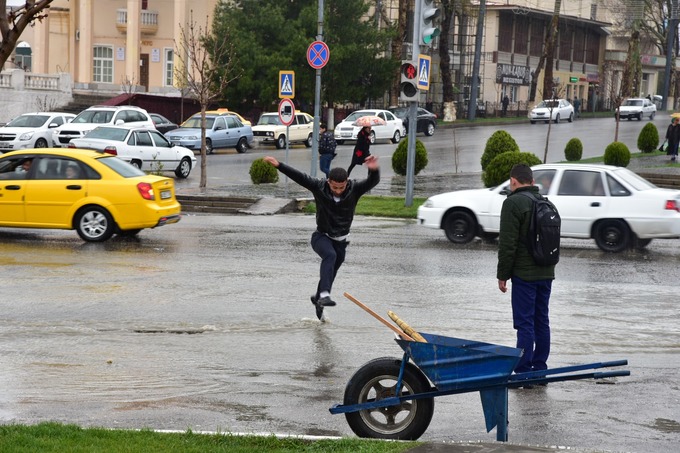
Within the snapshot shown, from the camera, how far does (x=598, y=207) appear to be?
17.7 m

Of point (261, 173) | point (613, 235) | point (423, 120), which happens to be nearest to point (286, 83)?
point (261, 173)

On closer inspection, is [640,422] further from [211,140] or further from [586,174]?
[211,140]

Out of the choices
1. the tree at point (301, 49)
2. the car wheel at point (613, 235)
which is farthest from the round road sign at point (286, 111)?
the tree at point (301, 49)

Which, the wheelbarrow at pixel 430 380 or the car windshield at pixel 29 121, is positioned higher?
the car windshield at pixel 29 121

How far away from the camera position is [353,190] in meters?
10.9

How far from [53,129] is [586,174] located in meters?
26.2

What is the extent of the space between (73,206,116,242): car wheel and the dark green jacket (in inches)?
388

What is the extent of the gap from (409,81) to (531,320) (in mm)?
13618

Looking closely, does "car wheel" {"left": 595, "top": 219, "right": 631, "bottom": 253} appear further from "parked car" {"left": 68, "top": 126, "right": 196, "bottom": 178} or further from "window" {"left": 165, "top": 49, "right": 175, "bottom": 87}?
"window" {"left": 165, "top": 49, "right": 175, "bottom": 87}

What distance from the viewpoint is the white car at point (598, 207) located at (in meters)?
17.5

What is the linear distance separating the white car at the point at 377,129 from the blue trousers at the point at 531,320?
3813 centimetres

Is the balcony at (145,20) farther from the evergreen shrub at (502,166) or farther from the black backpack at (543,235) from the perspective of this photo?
the black backpack at (543,235)

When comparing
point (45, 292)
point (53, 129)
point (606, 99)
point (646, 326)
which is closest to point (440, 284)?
point (646, 326)

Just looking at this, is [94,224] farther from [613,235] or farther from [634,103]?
[634,103]
